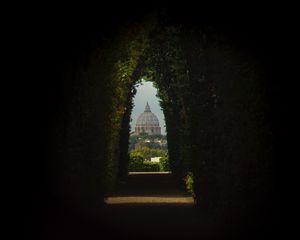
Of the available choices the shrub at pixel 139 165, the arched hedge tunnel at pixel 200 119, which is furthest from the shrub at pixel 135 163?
the arched hedge tunnel at pixel 200 119

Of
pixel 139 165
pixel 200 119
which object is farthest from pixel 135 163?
pixel 200 119

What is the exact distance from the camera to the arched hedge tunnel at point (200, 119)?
37.5 feet

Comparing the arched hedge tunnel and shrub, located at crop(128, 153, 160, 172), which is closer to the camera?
the arched hedge tunnel

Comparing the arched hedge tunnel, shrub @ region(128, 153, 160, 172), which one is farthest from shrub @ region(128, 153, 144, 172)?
the arched hedge tunnel

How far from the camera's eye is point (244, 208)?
1246 centimetres

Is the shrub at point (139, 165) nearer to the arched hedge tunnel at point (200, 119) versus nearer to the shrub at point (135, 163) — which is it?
the shrub at point (135, 163)

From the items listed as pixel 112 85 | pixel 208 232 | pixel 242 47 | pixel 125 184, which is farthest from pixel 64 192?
pixel 125 184

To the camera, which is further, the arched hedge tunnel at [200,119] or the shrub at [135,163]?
the shrub at [135,163]

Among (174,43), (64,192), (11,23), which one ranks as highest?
(174,43)

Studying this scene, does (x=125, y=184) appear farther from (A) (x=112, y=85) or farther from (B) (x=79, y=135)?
(B) (x=79, y=135)

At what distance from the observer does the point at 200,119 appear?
17.1 m

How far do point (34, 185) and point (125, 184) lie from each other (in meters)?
30.9

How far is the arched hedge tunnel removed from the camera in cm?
1142

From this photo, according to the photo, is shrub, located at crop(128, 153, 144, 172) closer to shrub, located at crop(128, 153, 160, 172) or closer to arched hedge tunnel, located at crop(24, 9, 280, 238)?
shrub, located at crop(128, 153, 160, 172)
